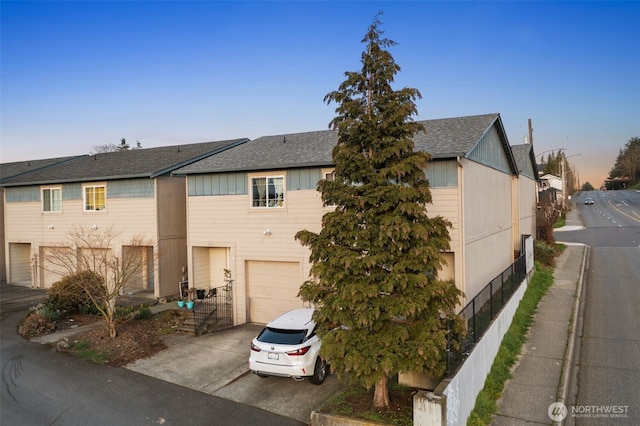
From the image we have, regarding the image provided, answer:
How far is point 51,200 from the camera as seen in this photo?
75.8 feet

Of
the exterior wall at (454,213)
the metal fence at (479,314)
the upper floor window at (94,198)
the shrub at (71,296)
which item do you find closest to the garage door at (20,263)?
the upper floor window at (94,198)

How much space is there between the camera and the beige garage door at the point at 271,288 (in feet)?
51.9

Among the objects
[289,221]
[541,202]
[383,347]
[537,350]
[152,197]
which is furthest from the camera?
[541,202]

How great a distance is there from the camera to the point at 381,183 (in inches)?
319

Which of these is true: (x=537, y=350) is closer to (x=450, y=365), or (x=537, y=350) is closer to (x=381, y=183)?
(x=450, y=365)

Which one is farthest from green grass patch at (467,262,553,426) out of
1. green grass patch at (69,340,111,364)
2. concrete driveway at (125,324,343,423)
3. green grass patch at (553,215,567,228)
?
green grass patch at (553,215,567,228)

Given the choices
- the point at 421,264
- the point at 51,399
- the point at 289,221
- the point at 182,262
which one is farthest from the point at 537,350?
the point at 182,262

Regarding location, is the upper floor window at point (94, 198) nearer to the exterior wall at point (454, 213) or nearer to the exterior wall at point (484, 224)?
the exterior wall at point (454, 213)

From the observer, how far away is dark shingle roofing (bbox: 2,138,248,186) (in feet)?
66.3

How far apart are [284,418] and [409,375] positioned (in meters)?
2.85

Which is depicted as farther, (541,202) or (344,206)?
(541,202)

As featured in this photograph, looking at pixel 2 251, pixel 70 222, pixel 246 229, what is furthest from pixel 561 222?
pixel 2 251

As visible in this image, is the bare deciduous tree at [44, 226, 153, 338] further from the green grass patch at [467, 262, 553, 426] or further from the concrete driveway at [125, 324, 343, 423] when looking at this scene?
the green grass patch at [467, 262, 553, 426]

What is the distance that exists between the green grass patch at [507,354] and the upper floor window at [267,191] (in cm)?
864
